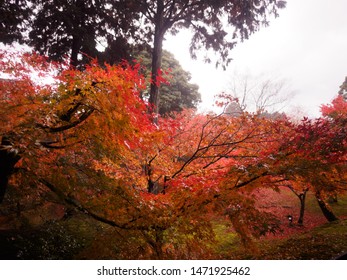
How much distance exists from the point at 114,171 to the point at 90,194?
256cm

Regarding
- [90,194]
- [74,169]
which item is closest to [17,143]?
[74,169]

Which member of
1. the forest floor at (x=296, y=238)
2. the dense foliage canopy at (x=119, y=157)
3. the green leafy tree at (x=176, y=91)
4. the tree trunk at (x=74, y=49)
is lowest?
the forest floor at (x=296, y=238)

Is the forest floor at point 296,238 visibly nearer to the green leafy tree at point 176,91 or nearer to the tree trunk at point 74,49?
the tree trunk at point 74,49

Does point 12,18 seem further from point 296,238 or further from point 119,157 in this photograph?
point 296,238

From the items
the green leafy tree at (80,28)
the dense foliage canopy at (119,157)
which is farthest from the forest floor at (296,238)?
the green leafy tree at (80,28)

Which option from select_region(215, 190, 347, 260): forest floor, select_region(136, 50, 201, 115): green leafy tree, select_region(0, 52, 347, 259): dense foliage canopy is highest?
select_region(136, 50, 201, 115): green leafy tree

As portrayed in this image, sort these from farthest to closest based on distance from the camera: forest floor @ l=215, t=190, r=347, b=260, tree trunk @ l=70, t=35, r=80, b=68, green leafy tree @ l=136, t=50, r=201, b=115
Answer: green leafy tree @ l=136, t=50, r=201, b=115 → tree trunk @ l=70, t=35, r=80, b=68 → forest floor @ l=215, t=190, r=347, b=260

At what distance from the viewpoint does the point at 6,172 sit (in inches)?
145

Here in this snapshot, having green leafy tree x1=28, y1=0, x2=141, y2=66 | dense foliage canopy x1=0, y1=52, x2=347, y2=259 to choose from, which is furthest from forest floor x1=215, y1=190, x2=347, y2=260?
green leafy tree x1=28, y1=0, x2=141, y2=66

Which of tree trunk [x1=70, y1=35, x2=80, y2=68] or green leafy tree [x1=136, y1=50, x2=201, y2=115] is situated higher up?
green leafy tree [x1=136, y1=50, x2=201, y2=115]

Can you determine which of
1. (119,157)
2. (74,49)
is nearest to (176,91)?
(74,49)

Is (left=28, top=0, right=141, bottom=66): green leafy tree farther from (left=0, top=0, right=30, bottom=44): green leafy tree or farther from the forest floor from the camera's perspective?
the forest floor

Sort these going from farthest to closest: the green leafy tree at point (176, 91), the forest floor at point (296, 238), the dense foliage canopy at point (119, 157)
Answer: the green leafy tree at point (176, 91)
the forest floor at point (296, 238)
the dense foliage canopy at point (119, 157)

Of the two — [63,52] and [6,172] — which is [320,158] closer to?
[6,172]
